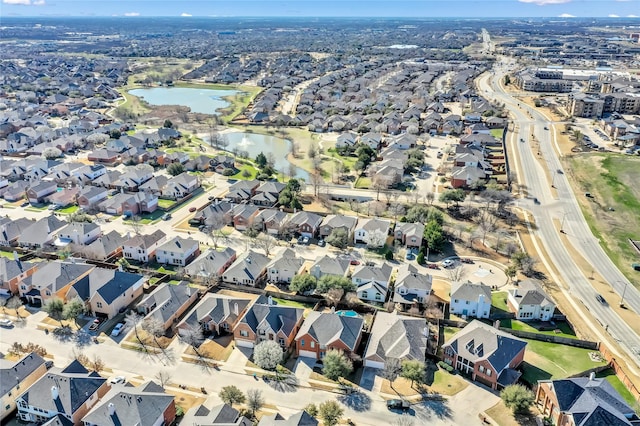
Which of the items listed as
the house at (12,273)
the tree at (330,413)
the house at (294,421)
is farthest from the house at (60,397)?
the house at (12,273)

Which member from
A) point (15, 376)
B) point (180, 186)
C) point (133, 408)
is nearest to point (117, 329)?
point (15, 376)

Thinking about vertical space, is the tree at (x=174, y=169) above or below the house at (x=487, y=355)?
above

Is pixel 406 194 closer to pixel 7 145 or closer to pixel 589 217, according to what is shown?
pixel 589 217

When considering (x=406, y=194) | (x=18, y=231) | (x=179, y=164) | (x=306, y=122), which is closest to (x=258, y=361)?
(x=18, y=231)

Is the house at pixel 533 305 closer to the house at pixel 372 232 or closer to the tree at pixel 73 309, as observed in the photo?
the house at pixel 372 232

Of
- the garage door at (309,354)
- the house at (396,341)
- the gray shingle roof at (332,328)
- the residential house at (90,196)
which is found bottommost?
the garage door at (309,354)

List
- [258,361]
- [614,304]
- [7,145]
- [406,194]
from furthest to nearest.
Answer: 1. [7,145]
2. [406,194]
3. [614,304]
4. [258,361]

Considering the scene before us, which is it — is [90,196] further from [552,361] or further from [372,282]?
[552,361]
